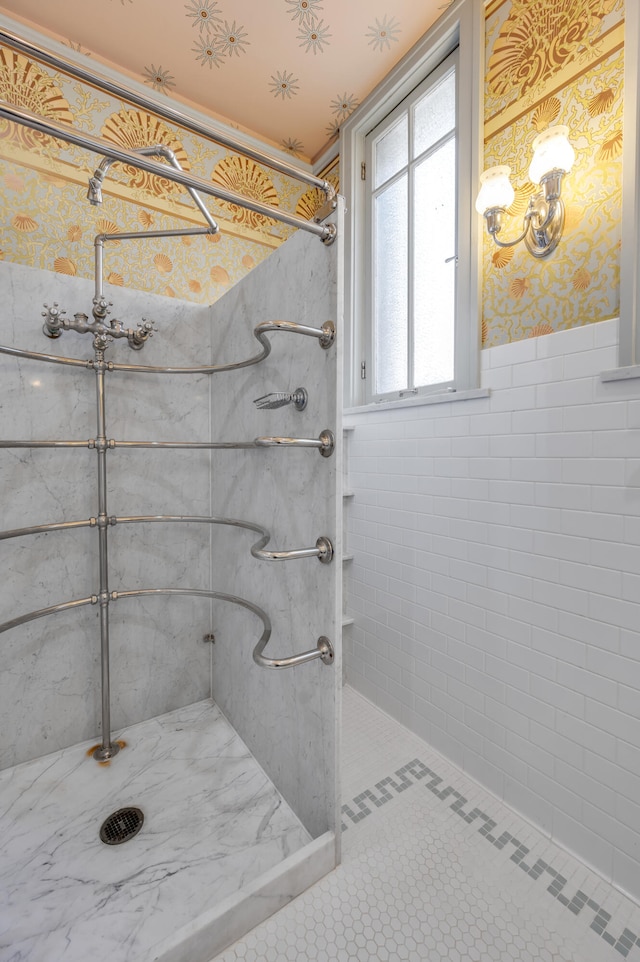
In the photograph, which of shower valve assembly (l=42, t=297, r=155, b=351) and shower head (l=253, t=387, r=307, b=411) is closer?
shower head (l=253, t=387, r=307, b=411)

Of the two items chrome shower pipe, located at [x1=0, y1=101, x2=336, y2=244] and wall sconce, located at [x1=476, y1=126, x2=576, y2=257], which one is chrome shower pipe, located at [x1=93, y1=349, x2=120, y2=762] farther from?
wall sconce, located at [x1=476, y1=126, x2=576, y2=257]

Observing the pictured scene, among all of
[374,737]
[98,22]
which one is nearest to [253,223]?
[98,22]

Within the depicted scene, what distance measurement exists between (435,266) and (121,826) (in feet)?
7.18

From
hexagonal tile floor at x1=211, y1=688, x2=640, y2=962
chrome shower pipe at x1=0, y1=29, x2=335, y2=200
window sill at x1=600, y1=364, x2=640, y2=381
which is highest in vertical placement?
chrome shower pipe at x1=0, y1=29, x2=335, y2=200

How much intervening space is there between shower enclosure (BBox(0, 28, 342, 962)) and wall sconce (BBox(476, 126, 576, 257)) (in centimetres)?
58

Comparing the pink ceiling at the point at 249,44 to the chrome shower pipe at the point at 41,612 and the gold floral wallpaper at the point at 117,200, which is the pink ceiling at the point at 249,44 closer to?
the gold floral wallpaper at the point at 117,200

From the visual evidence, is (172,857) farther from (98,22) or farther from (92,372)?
(98,22)

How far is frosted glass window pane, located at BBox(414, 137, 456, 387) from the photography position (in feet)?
5.32

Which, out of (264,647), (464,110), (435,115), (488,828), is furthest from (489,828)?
(435,115)

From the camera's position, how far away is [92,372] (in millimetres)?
1557

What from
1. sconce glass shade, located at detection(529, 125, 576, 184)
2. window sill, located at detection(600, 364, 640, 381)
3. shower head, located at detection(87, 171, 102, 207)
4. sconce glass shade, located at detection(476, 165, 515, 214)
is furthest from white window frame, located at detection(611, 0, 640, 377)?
shower head, located at detection(87, 171, 102, 207)

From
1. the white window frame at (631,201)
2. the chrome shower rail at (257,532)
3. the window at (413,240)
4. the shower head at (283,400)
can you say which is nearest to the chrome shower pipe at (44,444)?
the chrome shower rail at (257,532)

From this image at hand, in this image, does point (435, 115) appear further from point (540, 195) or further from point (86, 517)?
point (86, 517)

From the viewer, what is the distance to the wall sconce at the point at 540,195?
44.8 inches
